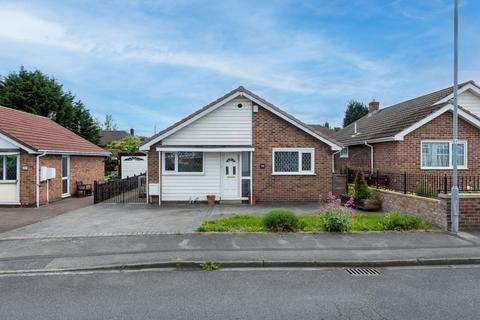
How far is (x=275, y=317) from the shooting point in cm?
465

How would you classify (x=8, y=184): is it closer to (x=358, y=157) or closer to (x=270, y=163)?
(x=270, y=163)

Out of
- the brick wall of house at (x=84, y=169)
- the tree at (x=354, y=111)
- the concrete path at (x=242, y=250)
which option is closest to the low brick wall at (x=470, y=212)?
the concrete path at (x=242, y=250)

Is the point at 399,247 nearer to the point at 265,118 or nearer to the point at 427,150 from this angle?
the point at 265,118

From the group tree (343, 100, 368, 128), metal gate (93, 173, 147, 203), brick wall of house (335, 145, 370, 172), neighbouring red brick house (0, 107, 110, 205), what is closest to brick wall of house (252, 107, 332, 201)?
brick wall of house (335, 145, 370, 172)

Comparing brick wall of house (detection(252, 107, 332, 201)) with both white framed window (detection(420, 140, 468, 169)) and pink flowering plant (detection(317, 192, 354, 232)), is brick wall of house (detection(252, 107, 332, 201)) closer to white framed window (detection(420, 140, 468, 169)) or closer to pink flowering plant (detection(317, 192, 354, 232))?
white framed window (detection(420, 140, 468, 169))

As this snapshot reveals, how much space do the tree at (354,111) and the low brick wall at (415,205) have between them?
44652mm

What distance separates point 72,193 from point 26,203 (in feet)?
14.5

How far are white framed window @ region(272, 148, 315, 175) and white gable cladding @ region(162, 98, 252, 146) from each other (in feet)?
4.98

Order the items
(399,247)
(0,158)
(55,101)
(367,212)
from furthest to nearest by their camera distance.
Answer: (55,101) < (0,158) < (367,212) < (399,247)

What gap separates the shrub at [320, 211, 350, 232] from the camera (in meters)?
9.41

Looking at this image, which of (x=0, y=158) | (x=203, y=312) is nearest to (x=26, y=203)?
(x=0, y=158)

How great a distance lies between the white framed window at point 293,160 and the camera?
627 inches

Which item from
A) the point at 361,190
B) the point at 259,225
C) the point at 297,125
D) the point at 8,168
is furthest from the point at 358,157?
the point at 8,168

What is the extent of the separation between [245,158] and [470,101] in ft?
42.9
